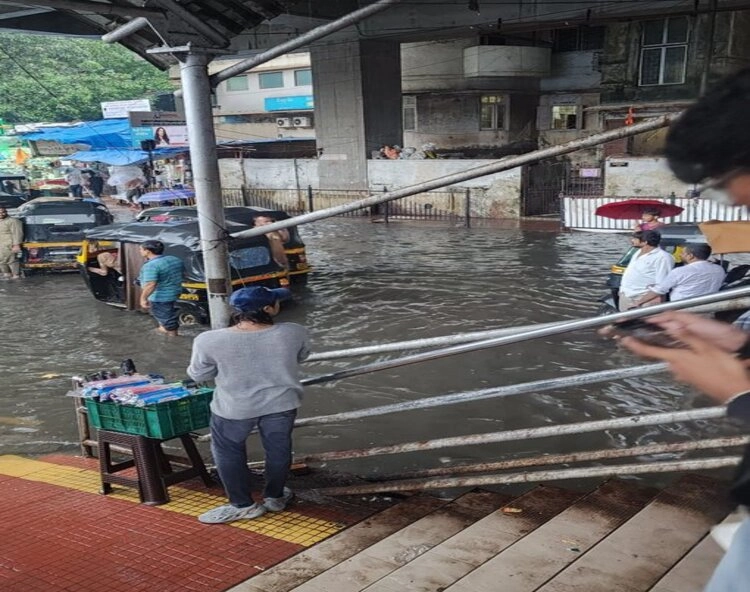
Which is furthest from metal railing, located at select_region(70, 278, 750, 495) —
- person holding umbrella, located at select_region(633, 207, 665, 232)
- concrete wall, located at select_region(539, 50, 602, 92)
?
concrete wall, located at select_region(539, 50, 602, 92)

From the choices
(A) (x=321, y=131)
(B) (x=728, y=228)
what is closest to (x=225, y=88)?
(A) (x=321, y=131)

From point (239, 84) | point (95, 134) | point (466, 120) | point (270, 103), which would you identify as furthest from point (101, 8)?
point (239, 84)

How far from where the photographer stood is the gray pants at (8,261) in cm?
1550

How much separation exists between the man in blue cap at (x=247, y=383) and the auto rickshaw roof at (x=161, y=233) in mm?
6675

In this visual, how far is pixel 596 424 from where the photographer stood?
11.6ft

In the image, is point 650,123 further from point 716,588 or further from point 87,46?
point 87,46

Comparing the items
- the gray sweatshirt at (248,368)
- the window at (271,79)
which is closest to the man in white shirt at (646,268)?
the gray sweatshirt at (248,368)

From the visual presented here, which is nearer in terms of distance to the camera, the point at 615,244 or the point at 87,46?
the point at 615,244

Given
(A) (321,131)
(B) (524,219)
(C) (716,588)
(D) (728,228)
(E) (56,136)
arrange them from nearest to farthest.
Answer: (C) (716,588)
(D) (728,228)
(B) (524,219)
(A) (321,131)
(E) (56,136)

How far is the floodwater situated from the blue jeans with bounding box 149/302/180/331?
309 millimetres

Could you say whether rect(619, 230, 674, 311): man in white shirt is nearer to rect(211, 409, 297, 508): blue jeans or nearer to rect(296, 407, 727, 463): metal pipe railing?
rect(296, 407, 727, 463): metal pipe railing

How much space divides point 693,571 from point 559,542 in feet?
2.37

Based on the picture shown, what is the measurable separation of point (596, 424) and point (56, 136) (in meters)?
31.0

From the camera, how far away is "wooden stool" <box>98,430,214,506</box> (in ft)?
16.5
